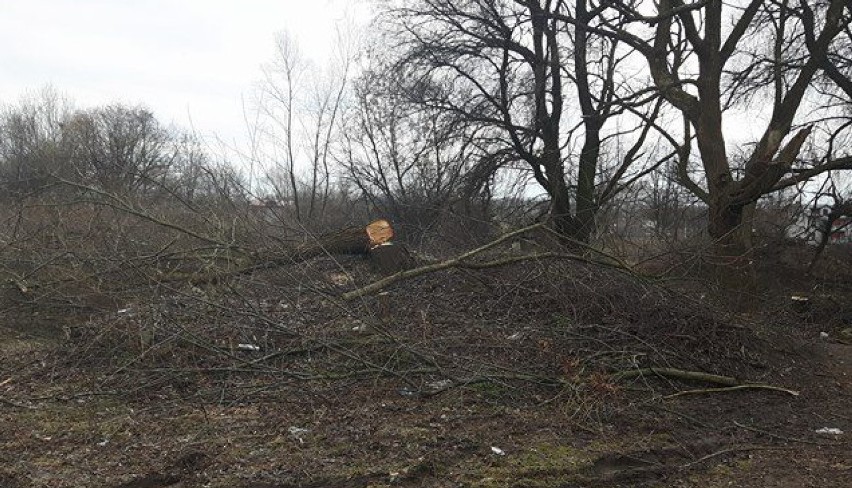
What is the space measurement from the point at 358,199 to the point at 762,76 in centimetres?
977

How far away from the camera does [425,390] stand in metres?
4.88

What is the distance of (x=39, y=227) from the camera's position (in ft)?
25.7

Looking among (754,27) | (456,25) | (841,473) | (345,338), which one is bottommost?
(841,473)

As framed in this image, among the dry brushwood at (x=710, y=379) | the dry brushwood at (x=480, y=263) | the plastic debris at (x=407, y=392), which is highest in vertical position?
the dry brushwood at (x=480, y=263)

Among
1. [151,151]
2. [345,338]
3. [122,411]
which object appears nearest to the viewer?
[122,411]

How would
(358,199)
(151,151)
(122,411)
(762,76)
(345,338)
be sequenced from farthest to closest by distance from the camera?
(151,151) → (358,199) → (762,76) → (345,338) → (122,411)

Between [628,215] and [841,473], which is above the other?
[628,215]

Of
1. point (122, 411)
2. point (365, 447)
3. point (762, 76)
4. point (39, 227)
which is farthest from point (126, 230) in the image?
point (762, 76)

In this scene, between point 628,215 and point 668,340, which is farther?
point 628,215

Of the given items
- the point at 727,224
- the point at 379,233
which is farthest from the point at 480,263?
the point at 727,224

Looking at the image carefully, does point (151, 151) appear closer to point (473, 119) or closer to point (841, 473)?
point (473, 119)

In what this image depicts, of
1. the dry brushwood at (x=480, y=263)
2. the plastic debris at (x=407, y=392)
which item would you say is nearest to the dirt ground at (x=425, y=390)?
the plastic debris at (x=407, y=392)

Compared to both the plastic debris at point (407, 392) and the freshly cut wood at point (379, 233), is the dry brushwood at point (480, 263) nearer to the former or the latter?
the plastic debris at point (407, 392)

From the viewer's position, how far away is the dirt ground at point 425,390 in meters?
3.69
